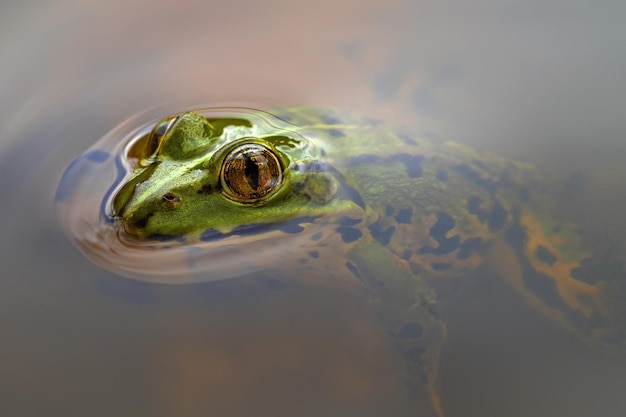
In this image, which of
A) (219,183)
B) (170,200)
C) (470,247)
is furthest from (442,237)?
(170,200)

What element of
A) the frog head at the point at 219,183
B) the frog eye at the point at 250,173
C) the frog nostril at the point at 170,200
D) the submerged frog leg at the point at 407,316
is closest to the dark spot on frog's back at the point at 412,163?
the frog head at the point at 219,183

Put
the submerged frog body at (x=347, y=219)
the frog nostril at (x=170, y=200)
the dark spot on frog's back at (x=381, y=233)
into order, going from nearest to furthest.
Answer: the frog nostril at (x=170, y=200) → the submerged frog body at (x=347, y=219) → the dark spot on frog's back at (x=381, y=233)

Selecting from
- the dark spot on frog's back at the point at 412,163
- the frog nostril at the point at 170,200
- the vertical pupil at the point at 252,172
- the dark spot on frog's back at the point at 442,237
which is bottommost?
the dark spot on frog's back at the point at 442,237

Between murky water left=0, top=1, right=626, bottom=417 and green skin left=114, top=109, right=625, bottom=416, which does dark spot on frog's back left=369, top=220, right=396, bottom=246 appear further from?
murky water left=0, top=1, right=626, bottom=417

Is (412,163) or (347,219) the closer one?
(347,219)

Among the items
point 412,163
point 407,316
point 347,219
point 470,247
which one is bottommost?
point 407,316

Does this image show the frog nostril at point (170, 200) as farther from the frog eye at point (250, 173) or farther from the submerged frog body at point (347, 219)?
the frog eye at point (250, 173)

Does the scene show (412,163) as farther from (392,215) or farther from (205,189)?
(205,189)
